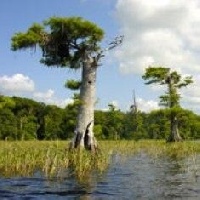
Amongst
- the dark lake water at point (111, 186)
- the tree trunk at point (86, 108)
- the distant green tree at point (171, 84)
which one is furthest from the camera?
the distant green tree at point (171, 84)

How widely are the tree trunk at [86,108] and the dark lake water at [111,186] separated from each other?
23.0ft

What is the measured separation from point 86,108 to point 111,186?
1158 cm

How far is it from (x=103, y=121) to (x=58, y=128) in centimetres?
982

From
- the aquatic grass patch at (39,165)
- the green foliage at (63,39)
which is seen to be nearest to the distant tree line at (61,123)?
the green foliage at (63,39)

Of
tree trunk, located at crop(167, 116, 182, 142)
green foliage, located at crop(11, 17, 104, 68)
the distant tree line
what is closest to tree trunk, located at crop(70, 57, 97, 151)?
green foliage, located at crop(11, 17, 104, 68)

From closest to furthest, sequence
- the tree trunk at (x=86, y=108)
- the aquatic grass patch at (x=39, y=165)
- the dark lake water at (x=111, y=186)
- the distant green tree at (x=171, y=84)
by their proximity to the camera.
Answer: the dark lake water at (x=111, y=186) → the aquatic grass patch at (x=39, y=165) → the tree trunk at (x=86, y=108) → the distant green tree at (x=171, y=84)

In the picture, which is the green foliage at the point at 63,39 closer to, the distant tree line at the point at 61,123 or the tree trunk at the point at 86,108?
the tree trunk at the point at 86,108

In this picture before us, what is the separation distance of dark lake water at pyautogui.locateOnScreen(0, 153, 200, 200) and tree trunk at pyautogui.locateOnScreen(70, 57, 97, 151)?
7025mm

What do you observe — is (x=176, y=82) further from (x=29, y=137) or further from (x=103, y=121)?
(x=103, y=121)

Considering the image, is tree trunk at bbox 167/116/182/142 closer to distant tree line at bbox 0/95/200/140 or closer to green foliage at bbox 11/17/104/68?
distant tree line at bbox 0/95/200/140

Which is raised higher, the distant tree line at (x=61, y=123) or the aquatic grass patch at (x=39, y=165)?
the distant tree line at (x=61, y=123)

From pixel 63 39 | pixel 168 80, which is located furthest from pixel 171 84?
pixel 63 39

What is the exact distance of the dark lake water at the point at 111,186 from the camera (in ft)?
37.3

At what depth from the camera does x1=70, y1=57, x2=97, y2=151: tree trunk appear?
24.2 meters
